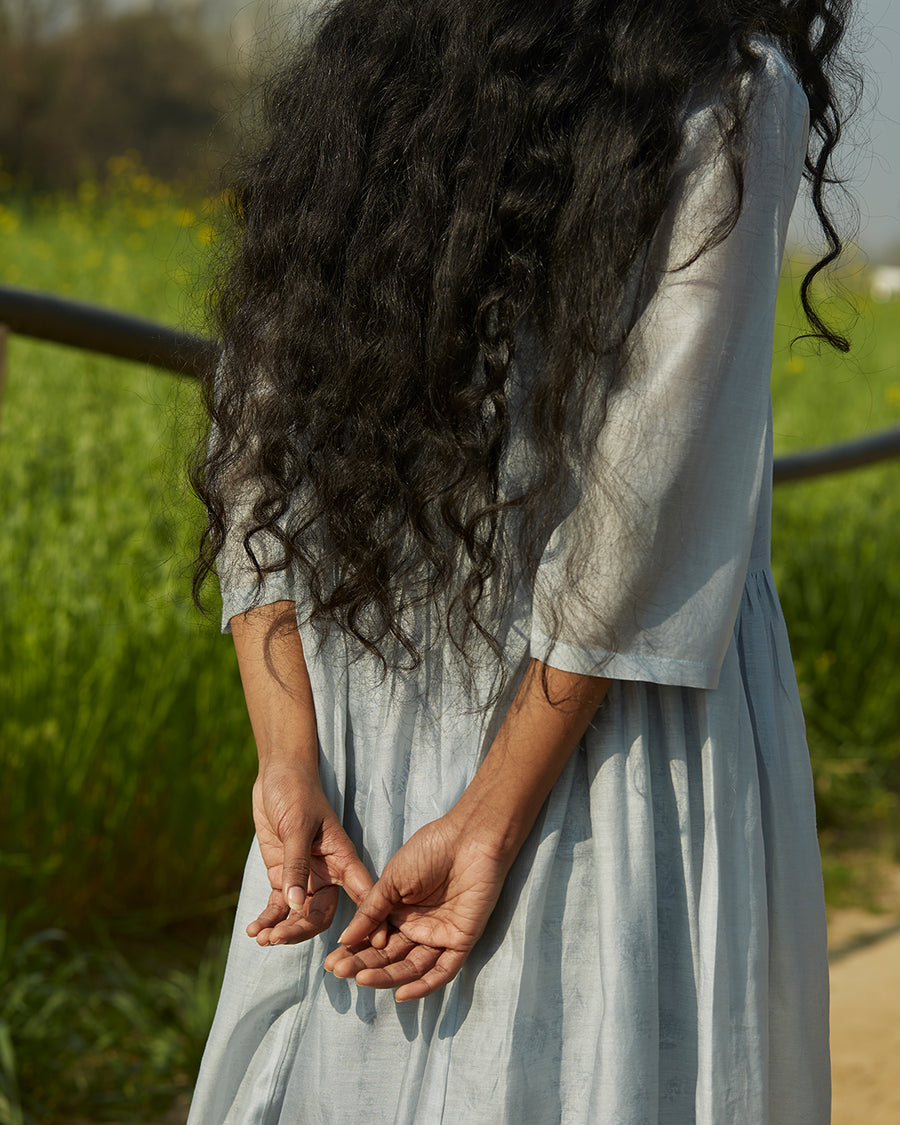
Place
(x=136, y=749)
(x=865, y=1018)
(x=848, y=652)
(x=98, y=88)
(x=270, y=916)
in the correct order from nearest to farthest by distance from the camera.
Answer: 1. (x=270, y=916)
2. (x=136, y=749)
3. (x=865, y=1018)
4. (x=848, y=652)
5. (x=98, y=88)

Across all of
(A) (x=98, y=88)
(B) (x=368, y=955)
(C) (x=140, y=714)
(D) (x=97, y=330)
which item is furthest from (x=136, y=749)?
(A) (x=98, y=88)

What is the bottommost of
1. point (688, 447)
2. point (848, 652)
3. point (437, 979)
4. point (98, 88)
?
point (437, 979)

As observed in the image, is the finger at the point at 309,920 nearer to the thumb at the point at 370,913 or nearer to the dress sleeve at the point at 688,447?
the thumb at the point at 370,913

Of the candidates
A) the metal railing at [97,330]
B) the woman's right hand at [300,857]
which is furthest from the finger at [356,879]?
the metal railing at [97,330]

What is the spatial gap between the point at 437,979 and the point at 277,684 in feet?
1.02

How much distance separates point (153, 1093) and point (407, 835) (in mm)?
1293

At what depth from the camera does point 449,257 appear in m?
0.88

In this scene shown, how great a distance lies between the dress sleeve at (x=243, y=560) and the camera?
3.41ft

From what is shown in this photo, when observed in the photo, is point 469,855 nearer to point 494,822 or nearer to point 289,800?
point 494,822

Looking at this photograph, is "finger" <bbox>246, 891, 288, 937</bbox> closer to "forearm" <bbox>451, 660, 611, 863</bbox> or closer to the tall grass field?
"forearm" <bbox>451, 660, 611, 863</bbox>

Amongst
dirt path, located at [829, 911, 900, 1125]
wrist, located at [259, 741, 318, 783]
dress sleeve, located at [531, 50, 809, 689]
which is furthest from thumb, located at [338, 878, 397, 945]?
dirt path, located at [829, 911, 900, 1125]

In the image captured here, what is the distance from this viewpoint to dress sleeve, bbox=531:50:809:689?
2.84 feet

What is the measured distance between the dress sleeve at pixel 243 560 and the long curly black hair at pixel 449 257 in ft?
0.06

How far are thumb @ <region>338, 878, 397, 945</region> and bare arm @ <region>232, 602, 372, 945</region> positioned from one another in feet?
0.08
